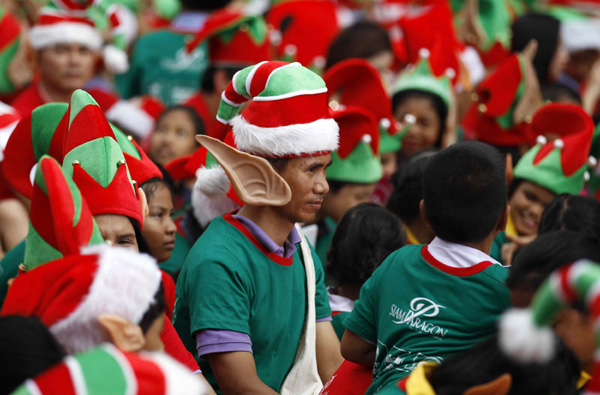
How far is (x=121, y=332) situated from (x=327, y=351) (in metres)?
1.54

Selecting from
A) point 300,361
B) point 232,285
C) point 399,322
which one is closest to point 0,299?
point 232,285

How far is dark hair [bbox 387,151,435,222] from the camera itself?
4352mm

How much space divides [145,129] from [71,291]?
420 centimetres

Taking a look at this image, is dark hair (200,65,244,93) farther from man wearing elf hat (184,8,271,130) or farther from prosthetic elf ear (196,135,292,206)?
prosthetic elf ear (196,135,292,206)

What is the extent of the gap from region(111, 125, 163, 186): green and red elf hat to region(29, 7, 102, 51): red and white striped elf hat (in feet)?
8.72

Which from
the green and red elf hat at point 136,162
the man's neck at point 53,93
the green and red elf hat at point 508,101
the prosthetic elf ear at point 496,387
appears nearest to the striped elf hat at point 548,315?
the prosthetic elf ear at point 496,387

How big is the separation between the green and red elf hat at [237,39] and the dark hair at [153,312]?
3986mm

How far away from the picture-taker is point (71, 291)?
2.24 metres

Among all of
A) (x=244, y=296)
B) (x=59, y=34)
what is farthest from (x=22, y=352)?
(x=59, y=34)

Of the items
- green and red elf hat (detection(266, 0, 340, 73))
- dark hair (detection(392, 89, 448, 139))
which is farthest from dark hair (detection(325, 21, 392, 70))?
green and red elf hat (detection(266, 0, 340, 73))

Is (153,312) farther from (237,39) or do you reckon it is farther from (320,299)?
(237,39)

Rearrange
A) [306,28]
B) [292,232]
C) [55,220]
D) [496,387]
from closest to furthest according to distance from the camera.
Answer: [496,387], [55,220], [292,232], [306,28]

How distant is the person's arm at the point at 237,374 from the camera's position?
121 inches

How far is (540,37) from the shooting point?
659cm
